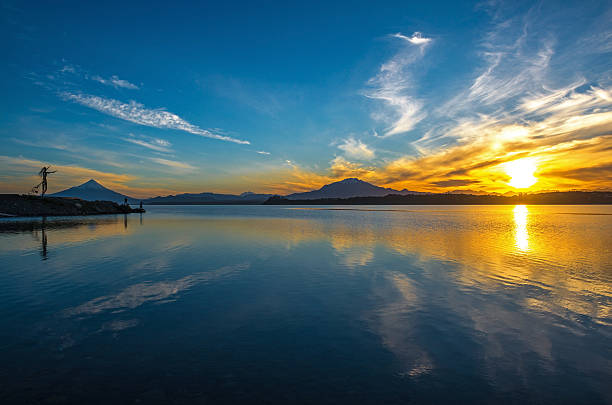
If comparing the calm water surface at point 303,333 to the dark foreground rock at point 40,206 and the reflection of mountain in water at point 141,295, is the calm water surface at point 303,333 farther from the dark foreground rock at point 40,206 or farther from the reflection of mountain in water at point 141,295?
the dark foreground rock at point 40,206

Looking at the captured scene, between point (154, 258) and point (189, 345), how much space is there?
14308 millimetres

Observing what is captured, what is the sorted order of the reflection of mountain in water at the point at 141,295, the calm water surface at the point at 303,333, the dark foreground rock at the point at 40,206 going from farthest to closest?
the dark foreground rock at the point at 40,206 < the reflection of mountain in water at the point at 141,295 < the calm water surface at the point at 303,333

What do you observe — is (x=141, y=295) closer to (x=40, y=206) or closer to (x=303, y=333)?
(x=303, y=333)

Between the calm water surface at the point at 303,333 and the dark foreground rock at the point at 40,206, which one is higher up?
the dark foreground rock at the point at 40,206

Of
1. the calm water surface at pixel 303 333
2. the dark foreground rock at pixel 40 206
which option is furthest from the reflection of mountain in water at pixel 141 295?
the dark foreground rock at pixel 40 206

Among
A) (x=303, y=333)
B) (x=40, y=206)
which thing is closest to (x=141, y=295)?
(x=303, y=333)

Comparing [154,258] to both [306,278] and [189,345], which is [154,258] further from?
[189,345]

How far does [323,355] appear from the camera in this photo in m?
7.54

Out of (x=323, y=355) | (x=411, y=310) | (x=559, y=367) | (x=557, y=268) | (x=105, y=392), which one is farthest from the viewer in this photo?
→ (x=557, y=268)

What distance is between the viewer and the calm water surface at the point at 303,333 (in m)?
6.16

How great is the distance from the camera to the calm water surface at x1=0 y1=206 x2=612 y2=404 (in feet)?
20.2

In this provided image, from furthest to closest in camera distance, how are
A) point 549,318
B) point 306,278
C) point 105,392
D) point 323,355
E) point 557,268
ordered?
point 557,268, point 306,278, point 549,318, point 323,355, point 105,392

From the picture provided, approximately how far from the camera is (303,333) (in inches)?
352

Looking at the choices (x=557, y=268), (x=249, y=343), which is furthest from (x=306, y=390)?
(x=557, y=268)
